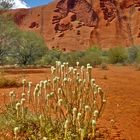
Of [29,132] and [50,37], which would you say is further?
[50,37]

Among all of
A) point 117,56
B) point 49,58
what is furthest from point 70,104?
point 117,56

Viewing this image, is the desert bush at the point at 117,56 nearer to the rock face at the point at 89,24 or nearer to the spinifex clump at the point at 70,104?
the rock face at the point at 89,24

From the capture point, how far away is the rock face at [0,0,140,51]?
83125mm

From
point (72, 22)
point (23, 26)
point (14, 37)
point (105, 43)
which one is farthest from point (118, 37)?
point (14, 37)

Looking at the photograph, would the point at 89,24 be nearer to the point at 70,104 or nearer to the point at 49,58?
the point at 49,58

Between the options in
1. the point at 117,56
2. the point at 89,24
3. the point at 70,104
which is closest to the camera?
the point at 70,104

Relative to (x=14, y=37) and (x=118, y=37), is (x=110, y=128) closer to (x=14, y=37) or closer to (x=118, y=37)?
(x=14, y=37)

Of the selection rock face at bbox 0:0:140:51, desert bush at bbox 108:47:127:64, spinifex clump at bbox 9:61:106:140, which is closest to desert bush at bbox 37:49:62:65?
desert bush at bbox 108:47:127:64

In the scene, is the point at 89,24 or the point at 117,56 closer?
the point at 117,56

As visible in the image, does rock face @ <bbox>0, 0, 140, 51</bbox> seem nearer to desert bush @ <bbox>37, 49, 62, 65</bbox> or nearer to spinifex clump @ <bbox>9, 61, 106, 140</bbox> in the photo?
desert bush @ <bbox>37, 49, 62, 65</bbox>

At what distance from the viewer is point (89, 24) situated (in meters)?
86.4

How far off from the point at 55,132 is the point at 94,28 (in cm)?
7992

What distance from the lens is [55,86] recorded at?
21.9 feet

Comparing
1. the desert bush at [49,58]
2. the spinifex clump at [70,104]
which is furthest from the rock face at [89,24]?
the spinifex clump at [70,104]
